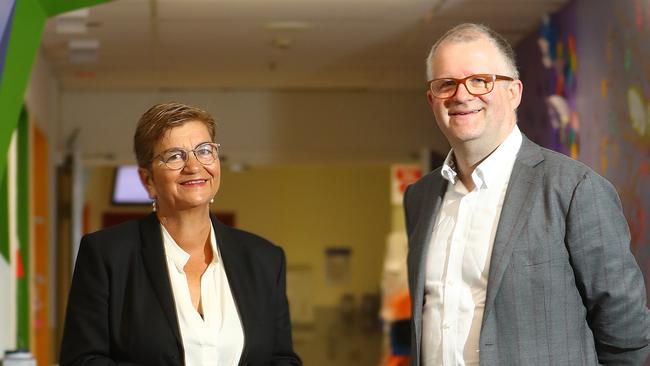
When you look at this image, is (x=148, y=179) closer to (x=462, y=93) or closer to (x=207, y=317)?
(x=207, y=317)

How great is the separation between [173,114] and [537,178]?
0.82 metres

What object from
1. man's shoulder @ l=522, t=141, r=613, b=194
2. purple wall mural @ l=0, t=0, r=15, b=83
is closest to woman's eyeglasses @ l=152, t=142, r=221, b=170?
man's shoulder @ l=522, t=141, r=613, b=194

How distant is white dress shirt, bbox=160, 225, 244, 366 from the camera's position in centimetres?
244

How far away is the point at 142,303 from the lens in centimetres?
246

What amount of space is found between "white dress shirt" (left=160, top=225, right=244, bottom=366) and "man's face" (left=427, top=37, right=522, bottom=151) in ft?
2.01

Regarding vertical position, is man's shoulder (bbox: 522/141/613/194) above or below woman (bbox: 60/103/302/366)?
above

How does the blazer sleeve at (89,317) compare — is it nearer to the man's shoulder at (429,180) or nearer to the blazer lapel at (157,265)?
the blazer lapel at (157,265)

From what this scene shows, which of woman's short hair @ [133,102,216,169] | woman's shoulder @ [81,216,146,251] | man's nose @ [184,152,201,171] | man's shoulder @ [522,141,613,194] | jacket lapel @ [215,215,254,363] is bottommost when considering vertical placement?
jacket lapel @ [215,215,254,363]

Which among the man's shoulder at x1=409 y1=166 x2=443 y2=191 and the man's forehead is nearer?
the man's forehead

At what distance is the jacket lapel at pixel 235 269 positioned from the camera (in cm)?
250

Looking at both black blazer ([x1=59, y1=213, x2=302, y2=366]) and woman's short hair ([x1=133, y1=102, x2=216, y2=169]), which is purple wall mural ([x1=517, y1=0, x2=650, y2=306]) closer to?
black blazer ([x1=59, y1=213, x2=302, y2=366])

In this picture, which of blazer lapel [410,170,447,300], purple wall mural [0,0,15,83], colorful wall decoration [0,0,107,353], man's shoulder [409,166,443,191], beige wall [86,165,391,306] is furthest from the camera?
beige wall [86,165,391,306]

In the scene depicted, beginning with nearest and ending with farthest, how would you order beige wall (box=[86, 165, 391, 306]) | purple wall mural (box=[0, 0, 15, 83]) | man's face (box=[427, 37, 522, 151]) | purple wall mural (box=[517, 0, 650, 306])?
man's face (box=[427, 37, 522, 151]) → purple wall mural (box=[0, 0, 15, 83]) → purple wall mural (box=[517, 0, 650, 306]) → beige wall (box=[86, 165, 391, 306])

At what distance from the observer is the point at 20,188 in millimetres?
7016
